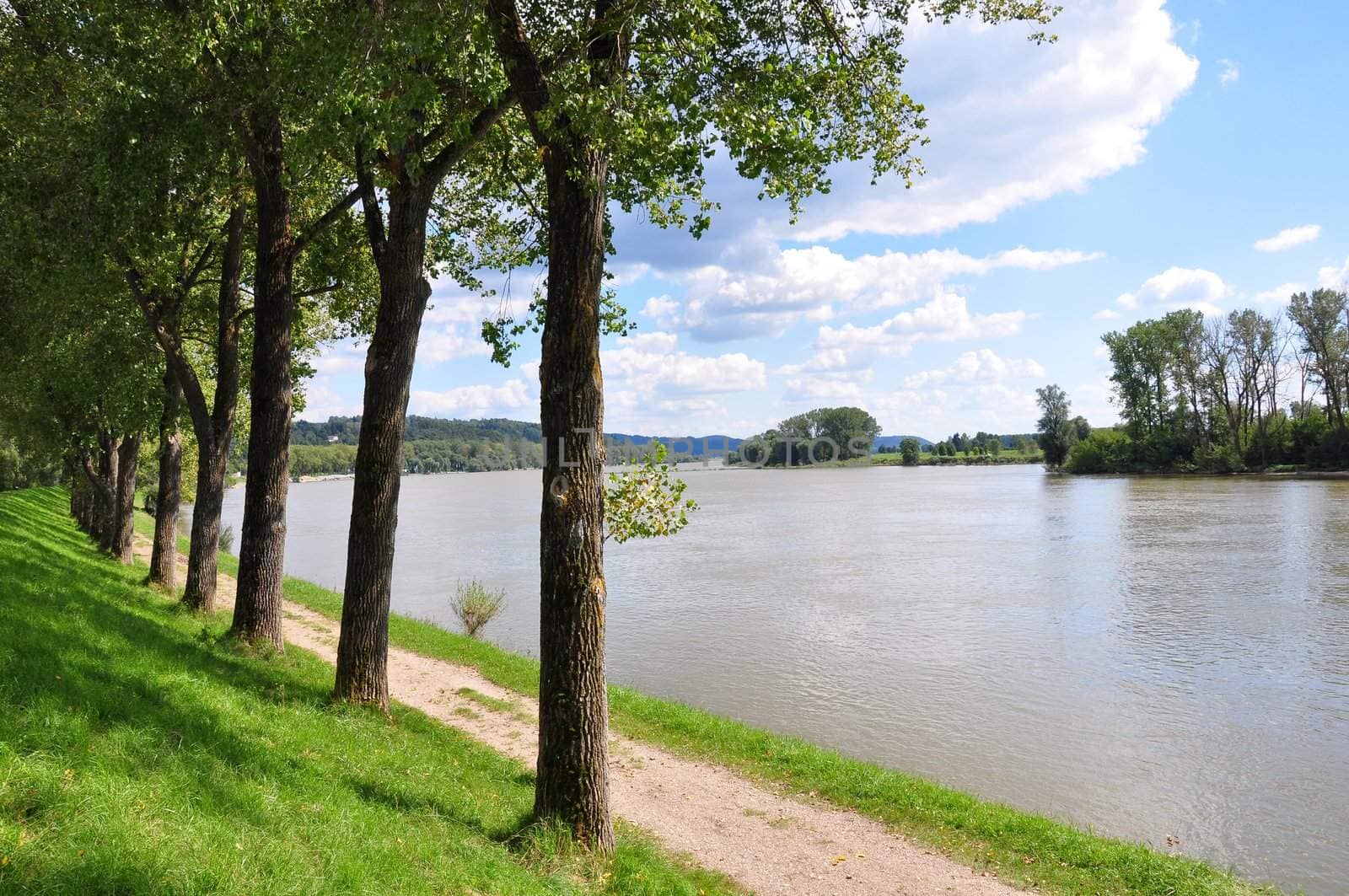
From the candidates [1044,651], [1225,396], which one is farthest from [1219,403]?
[1044,651]

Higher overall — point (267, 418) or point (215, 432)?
point (267, 418)

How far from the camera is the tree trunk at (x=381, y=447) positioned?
8727mm

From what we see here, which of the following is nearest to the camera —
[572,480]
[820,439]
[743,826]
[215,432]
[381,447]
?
[572,480]

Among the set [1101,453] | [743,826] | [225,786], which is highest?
[1101,453]

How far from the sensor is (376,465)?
8.73m

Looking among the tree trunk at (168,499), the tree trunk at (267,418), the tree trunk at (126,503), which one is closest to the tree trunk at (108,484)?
the tree trunk at (126,503)

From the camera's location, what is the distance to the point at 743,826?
827 centimetres

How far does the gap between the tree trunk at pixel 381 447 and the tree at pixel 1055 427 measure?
110 meters

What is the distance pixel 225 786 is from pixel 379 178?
608cm

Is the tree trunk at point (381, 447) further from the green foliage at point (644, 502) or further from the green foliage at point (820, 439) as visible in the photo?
the green foliage at point (820, 439)

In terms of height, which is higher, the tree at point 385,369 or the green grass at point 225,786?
the tree at point 385,369

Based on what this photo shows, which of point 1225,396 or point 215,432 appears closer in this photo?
point 215,432

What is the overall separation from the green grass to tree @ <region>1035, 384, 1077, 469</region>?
111 m

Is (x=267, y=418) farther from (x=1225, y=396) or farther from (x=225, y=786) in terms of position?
(x=1225, y=396)
